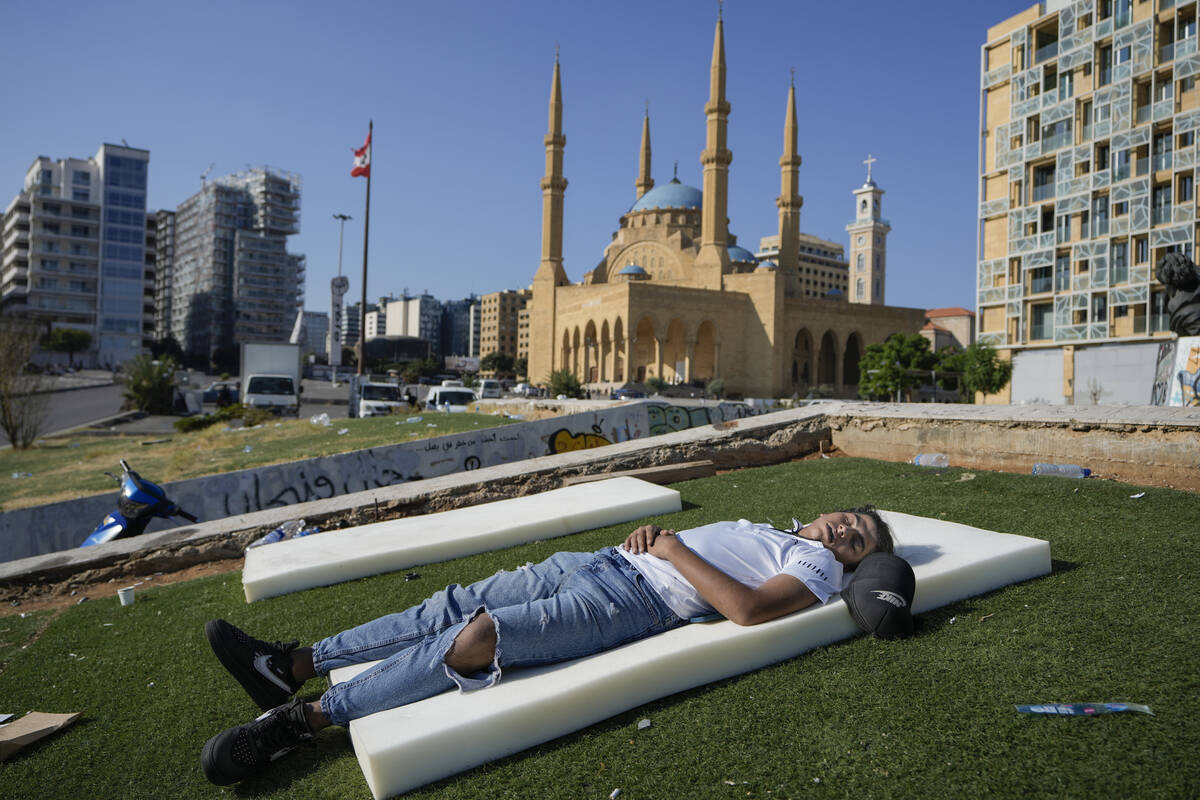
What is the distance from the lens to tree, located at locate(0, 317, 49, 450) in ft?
73.4

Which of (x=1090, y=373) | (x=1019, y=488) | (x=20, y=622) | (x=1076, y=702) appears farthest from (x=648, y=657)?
(x=1090, y=373)

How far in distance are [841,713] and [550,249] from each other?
5531cm

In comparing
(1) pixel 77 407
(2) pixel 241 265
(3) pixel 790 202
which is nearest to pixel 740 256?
(3) pixel 790 202

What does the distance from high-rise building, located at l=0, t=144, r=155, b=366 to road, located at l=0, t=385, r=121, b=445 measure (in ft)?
93.1

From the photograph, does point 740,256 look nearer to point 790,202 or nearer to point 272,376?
point 790,202

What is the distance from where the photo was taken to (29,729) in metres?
2.95

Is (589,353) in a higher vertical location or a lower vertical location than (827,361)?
lower

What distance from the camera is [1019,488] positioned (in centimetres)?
535

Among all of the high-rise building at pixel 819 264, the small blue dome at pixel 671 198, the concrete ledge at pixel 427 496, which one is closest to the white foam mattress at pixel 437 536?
the concrete ledge at pixel 427 496

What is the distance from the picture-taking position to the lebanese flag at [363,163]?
36.6m

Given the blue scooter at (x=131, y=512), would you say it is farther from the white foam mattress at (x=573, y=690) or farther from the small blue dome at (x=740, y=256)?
the small blue dome at (x=740, y=256)

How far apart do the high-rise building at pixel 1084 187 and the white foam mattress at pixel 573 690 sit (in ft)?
104

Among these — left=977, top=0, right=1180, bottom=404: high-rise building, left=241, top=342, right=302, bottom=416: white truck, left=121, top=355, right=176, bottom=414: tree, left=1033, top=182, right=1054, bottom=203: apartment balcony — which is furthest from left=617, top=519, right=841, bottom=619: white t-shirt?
left=121, top=355, right=176, bottom=414: tree

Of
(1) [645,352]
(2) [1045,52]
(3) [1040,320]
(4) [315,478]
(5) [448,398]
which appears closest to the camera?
(4) [315,478]
